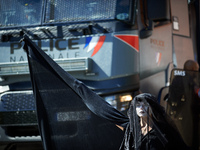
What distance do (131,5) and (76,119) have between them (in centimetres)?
229

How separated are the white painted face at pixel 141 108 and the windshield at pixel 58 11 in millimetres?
2103

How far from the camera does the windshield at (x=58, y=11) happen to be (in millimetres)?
5414

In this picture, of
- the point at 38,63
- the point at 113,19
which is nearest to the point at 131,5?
the point at 113,19

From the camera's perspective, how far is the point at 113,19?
5.35 metres

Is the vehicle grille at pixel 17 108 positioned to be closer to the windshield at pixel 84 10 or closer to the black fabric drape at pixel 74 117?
the windshield at pixel 84 10

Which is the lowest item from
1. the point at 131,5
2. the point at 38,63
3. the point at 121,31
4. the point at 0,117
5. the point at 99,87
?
the point at 0,117

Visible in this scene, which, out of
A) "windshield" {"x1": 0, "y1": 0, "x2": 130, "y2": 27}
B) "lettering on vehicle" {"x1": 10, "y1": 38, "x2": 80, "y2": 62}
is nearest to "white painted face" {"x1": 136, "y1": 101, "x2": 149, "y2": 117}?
"lettering on vehicle" {"x1": 10, "y1": 38, "x2": 80, "y2": 62}

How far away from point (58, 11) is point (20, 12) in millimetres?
648

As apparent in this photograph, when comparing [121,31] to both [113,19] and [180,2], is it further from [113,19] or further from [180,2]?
[180,2]

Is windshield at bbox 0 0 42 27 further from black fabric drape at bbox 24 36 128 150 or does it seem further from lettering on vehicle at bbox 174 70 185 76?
lettering on vehicle at bbox 174 70 185 76

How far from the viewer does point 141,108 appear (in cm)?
359

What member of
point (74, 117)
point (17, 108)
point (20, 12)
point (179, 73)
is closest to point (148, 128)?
point (74, 117)

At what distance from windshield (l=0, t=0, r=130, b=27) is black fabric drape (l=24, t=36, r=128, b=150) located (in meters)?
1.67

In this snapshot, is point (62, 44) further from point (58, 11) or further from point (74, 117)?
point (74, 117)
